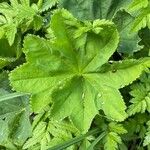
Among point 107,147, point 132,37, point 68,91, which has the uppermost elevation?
point 132,37

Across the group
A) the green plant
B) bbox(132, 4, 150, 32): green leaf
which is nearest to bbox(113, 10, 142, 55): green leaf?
the green plant

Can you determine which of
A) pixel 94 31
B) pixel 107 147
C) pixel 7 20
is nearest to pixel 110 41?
pixel 94 31

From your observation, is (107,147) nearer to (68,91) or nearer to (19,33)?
(68,91)

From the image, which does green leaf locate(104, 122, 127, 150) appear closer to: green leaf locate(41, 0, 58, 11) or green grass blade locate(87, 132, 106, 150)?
green grass blade locate(87, 132, 106, 150)

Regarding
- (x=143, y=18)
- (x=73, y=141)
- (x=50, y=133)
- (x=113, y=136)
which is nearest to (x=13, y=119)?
(x=50, y=133)

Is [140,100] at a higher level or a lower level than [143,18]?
lower

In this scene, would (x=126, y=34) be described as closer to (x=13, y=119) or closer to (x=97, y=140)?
(x=97, y=140)

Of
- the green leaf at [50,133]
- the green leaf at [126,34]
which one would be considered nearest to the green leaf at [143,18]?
the green leaf at [126,34]

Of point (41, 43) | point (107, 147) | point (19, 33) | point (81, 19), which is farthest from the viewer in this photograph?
point (19, 33)
